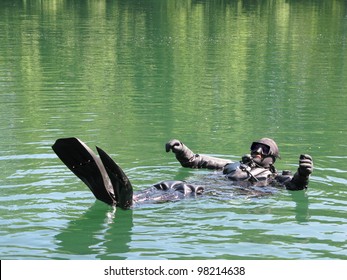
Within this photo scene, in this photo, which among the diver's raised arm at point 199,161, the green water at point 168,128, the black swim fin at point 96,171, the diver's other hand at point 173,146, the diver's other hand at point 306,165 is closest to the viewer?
the green water at point 168,128

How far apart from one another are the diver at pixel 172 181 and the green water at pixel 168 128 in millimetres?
199

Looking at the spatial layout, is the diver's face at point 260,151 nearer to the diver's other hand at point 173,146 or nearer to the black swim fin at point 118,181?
the diver's other hand at point 173,146

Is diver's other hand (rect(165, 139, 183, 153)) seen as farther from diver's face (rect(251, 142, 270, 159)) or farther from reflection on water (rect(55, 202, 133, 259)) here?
reflection on water (rect(55, 202, 133, 259))

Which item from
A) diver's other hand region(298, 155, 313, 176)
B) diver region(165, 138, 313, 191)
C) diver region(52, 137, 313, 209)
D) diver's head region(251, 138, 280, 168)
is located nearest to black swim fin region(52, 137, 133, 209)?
diver region(52, 137, 313, 209)

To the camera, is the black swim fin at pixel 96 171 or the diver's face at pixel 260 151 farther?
the diver's face at pixel 260 151

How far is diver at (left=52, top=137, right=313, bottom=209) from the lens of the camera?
9523 mm

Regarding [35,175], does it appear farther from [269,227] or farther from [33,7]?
[33,7]

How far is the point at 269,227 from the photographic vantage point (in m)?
9.76

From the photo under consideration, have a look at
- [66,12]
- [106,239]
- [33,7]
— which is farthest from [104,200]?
[33,7]

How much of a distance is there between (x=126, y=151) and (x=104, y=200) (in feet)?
13.3

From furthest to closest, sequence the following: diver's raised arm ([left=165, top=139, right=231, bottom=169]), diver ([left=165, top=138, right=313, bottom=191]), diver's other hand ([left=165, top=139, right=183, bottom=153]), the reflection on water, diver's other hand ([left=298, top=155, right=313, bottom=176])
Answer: diver's raised arm ([left=165, top=139, right=231, bottom=169])
diver's other hand ([left=165, top=139, right=183, bottom=153])
diver ([left=165, top=138, right=313, bottom=191])
diver's other hand ([left=298, top=155, right=313, bottom=176])
the reflection on water

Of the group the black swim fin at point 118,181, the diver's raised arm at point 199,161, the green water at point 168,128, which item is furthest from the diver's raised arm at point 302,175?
the black swim fin at point 118,181

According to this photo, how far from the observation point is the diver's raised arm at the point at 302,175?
10.5 metres

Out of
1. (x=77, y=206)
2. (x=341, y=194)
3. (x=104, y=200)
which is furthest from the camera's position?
(x=341, y=194)
